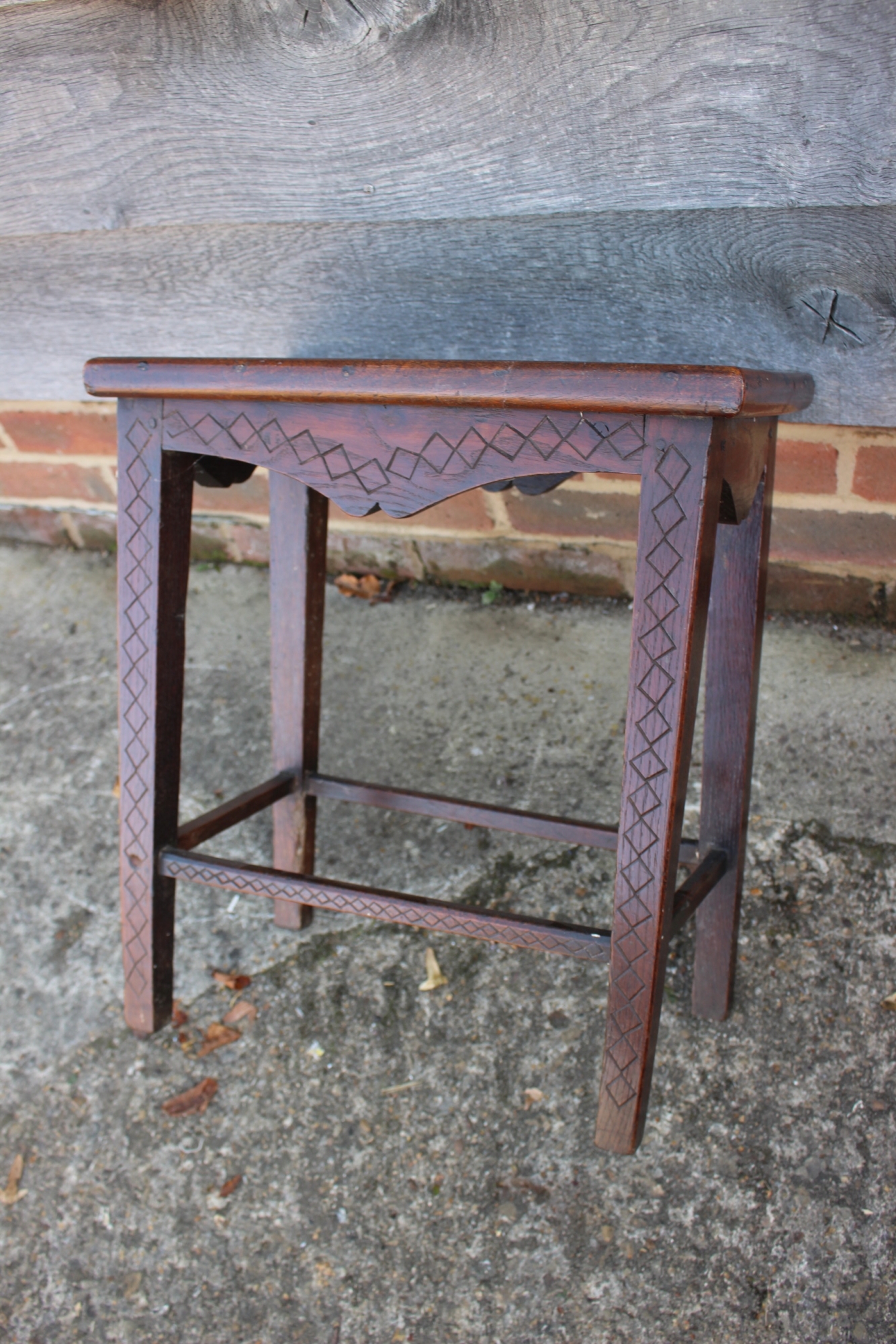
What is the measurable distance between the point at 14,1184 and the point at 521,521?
147 centimetres

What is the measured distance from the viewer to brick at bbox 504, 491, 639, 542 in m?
1.99

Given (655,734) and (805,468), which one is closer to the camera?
(655,734)

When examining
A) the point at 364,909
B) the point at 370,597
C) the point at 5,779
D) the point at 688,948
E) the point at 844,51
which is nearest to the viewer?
the point at 844,51

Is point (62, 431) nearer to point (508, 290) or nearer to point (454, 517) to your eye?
point (454, 517)

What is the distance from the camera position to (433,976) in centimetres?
158

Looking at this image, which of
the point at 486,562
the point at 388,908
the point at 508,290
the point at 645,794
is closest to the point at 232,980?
the point at 388,908

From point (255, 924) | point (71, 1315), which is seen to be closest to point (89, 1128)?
point (71, 1315)

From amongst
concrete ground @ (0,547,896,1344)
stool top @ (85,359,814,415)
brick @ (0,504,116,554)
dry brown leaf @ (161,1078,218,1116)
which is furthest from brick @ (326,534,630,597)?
dry brown leaf @ (161,1078,218,1116)

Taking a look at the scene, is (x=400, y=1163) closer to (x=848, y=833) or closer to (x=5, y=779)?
(x=848, y=833)

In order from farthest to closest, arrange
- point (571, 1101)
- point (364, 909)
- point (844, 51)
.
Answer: point (571, 1101) → point (364, 909) → point (844, 51)

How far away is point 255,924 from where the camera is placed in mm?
1730

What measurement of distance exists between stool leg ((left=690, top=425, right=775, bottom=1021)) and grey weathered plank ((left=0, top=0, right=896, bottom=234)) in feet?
1.22

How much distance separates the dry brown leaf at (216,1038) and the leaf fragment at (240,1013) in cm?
1

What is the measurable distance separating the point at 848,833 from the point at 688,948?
1.05 feet
